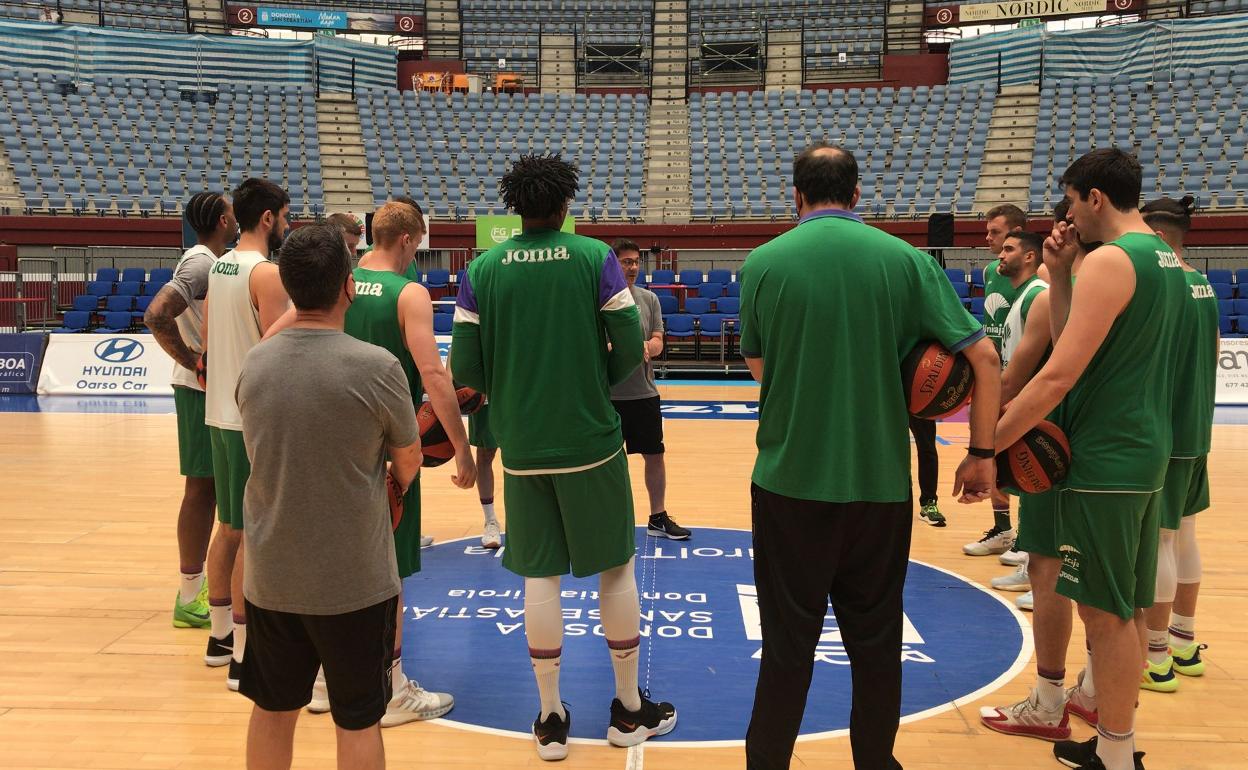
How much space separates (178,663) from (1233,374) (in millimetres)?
12785

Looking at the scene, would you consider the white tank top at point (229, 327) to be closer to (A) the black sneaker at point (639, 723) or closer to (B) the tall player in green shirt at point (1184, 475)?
A: (A) the black sneaker at point (639, 723)

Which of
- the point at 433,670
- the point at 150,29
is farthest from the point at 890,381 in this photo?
the point at 150,29

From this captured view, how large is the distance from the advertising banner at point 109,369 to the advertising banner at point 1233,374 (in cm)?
1396

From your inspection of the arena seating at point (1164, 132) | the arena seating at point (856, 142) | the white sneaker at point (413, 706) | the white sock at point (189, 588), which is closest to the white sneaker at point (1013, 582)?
the white sneaker at point (413, 706)

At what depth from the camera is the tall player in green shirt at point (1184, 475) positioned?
2.99 meters

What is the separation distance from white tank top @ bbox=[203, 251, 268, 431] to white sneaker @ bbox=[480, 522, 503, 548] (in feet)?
7.13

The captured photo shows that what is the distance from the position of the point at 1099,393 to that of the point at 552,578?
5.81 ft

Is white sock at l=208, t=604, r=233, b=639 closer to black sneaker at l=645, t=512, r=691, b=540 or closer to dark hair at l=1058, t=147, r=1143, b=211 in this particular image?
black sneaker at l=645, t=512, r=691, b=540

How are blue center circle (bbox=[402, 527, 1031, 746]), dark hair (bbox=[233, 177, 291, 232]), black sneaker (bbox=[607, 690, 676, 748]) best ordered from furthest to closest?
dark hair (bbox=[233, 177, 291, 232]) < blue center circle (bbox=[402, 527, 1031, 746]) < black sneaker (bbox=[607, 690, 676, 748])

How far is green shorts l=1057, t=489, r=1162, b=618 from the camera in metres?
2.59

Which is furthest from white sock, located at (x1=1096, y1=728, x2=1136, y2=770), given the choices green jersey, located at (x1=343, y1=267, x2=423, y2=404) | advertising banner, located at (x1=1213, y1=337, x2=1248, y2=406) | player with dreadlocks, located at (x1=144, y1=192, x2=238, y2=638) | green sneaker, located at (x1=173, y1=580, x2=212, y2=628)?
advertising banner, located at (x1=1213, y1=337, x2=1248, y2=406)

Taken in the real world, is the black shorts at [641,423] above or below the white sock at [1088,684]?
above

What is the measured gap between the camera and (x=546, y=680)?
117 inches

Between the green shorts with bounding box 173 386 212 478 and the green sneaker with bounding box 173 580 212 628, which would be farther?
the green sneaker with bounding box 173 580 212 628
